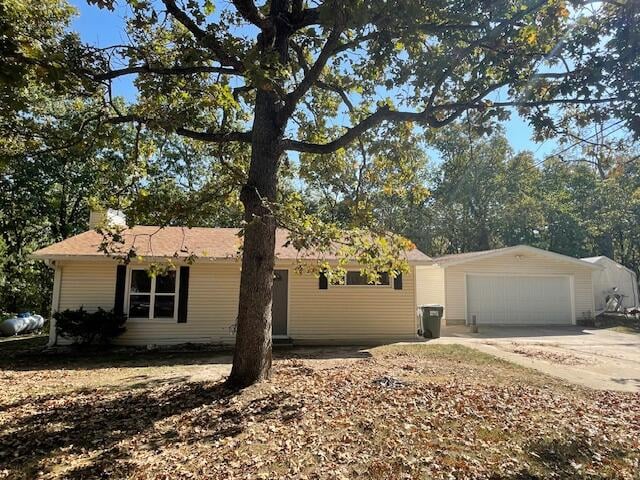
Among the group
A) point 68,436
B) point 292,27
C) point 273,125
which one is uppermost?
point 292,27

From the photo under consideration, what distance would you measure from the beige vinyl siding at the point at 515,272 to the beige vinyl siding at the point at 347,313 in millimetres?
5783

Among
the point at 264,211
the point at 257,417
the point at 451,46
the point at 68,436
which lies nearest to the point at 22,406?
the point at 68,436

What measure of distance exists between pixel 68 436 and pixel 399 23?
6504 mm

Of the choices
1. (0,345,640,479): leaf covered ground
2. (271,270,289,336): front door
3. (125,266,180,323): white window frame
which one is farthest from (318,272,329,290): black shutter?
(0,345,640,479): leaf covered ground

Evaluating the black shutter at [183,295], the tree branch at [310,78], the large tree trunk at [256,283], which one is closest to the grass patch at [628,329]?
the black shutter at [183,295]

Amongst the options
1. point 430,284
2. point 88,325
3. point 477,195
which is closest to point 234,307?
point 88,325

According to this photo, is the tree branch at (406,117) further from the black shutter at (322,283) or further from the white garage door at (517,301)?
the white garage door at (517,301)

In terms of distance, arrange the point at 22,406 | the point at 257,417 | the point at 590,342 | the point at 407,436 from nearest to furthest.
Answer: the point at 407,436, the point at 257,417, the point at 22,406, the point at 590,342

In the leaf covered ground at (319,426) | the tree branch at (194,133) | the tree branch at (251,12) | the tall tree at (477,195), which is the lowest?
the leaf covered ground at (319,426)

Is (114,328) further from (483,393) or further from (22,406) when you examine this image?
(483,393)

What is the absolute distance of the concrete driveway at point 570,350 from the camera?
8.43 metres

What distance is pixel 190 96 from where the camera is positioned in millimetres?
7367

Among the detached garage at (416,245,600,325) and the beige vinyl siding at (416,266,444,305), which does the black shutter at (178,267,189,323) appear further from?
the detached garage at (416,245,600,325)

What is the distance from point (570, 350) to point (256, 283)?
31.9 ft
